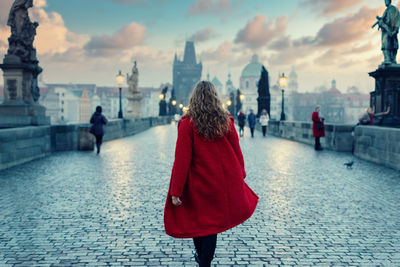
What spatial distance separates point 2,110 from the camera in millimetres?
12359

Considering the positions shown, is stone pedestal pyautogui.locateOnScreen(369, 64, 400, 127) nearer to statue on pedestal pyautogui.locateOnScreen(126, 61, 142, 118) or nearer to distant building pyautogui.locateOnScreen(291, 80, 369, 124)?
statue on pedestal pyautogui.locateOnScreen(126, 61, 142, 118)

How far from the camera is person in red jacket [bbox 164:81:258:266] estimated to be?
9.00ft

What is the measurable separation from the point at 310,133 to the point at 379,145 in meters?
6.75

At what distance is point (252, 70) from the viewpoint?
148 meters

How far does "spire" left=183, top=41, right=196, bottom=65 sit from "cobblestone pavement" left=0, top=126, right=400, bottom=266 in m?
149

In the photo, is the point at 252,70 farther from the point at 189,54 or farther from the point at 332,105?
the point at 332,105

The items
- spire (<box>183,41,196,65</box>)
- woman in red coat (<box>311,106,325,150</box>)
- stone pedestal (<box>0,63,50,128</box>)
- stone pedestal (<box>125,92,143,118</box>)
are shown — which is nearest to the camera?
stone pedestal (<box>0,63,50,128</box>)

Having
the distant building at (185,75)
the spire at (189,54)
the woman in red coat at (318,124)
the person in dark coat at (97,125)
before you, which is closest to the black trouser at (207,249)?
the person in dark coat at (97,125)

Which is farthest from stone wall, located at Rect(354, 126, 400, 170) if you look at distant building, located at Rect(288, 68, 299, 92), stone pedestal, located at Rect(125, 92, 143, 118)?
distant building, located at Rect(288, 68, 299, 92)

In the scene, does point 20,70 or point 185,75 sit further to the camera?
point 185,75

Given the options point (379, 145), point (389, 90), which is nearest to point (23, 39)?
point (379, 145)

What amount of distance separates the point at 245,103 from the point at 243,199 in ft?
469

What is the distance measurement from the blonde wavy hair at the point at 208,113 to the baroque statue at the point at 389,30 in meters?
11.7

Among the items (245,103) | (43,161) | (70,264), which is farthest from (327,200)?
(245,103)
